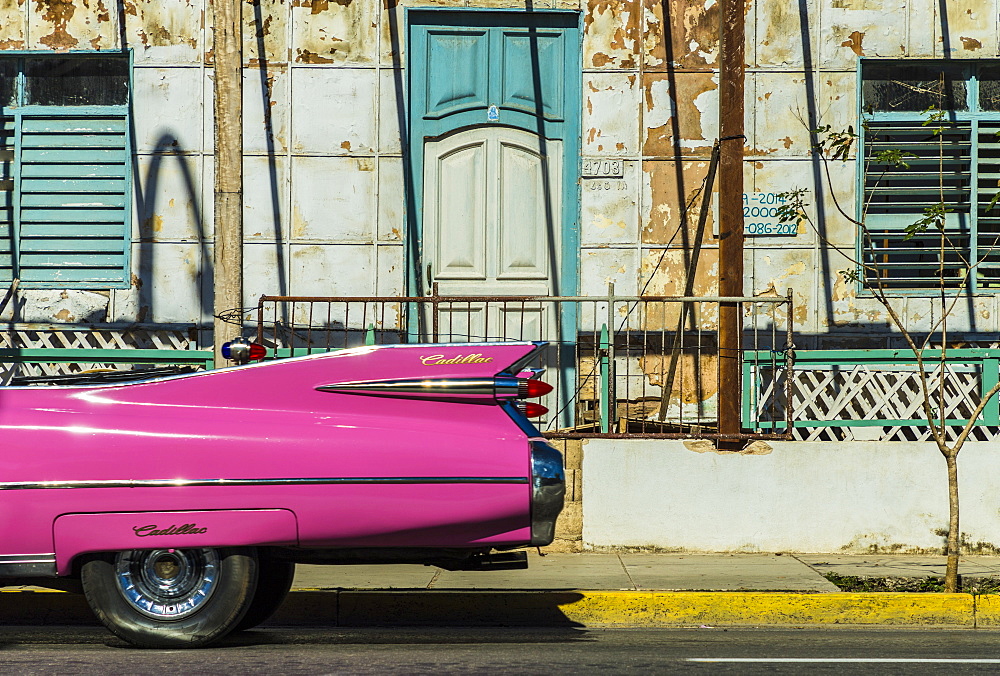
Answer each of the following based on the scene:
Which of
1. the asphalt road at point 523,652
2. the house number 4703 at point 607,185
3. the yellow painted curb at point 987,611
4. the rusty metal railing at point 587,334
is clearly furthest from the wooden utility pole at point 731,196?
the asphalt road at point 523,652

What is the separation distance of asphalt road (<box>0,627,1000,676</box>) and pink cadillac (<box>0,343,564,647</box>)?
33 centimetres

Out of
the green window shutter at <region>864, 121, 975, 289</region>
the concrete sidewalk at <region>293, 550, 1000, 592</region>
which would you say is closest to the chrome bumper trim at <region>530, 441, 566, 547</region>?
the concrete sidewalk at <region>293, 550, 1000, 592</region>

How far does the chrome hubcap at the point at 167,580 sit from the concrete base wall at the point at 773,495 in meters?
4.01

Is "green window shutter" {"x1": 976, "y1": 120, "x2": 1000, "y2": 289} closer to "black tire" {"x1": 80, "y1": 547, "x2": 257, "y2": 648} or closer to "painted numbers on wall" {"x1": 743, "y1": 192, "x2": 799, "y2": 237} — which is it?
"painted numbers on wall" {"x1": 743, "y1": 192, "x2": 799, "y2": 237}

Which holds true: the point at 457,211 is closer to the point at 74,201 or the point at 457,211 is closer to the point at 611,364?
the point at 611,364

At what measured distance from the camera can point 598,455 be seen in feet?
30.3

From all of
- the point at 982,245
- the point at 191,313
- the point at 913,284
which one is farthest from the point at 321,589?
the point at 982,245

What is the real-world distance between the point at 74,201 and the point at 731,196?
19.5 feet

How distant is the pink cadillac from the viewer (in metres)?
5.59

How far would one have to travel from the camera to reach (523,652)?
5984mm

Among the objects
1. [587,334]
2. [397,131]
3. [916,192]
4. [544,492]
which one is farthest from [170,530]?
[916,192]

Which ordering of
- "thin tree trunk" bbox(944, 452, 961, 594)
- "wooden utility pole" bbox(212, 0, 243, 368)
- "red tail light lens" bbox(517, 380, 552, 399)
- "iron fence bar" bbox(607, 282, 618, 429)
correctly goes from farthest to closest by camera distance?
"iron fence bar" bbox(607, 282, 618, 429) → "wooden utility pole" bbox(212, 0, 243, 368) → "thin tree trunk" bbox(944, 452, 961, 594) → "red tail light lens" bbox(517, 380, 552, 399)

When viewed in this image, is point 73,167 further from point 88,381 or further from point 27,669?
point 27,669

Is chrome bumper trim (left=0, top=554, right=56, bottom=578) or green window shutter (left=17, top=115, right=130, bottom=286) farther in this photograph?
green window shutter (left=17, top=115, right=130, bottom=286)
